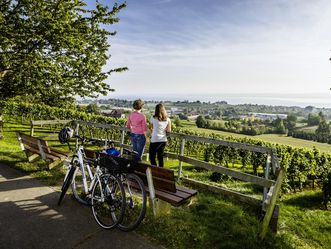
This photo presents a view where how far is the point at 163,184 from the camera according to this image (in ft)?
14.5

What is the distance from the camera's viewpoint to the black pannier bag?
14.0ft

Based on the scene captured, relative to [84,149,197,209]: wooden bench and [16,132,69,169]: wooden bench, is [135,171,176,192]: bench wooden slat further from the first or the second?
[16,132,69,169]: wooden bench

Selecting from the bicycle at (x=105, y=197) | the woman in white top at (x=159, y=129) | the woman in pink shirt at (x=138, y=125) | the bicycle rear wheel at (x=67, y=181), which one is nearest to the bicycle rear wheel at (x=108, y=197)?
the bicycle at (x=105, y=197)

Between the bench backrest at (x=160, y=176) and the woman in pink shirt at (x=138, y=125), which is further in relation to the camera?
the woman in pink shirt at (x=138, y=125)

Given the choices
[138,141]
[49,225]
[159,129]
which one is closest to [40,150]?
A: [138,141]

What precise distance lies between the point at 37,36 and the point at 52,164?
17.0 ft

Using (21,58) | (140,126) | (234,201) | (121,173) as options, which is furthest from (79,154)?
(21,58)

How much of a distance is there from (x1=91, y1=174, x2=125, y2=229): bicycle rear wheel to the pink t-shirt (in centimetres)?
233

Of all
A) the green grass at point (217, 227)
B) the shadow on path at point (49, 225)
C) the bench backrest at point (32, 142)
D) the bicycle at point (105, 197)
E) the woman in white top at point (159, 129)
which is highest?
the woman in white top at point (159, 129)

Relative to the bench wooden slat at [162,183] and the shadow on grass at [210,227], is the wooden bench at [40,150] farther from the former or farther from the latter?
the shadow on grass at [210,227]

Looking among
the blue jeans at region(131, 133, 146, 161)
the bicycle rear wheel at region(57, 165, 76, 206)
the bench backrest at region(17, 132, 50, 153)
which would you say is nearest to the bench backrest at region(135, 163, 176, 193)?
the bicycle rear wheel at region(57, 165, 76, 206)

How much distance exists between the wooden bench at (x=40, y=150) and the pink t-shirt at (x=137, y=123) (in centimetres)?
229

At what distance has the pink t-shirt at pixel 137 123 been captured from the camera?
6635 millimetres

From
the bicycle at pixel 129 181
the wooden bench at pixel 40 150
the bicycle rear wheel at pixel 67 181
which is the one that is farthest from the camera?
the wooden bench at pixel 40 150
